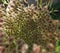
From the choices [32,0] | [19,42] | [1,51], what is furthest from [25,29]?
[32,0]

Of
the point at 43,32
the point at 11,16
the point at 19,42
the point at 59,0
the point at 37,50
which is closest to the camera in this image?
the point at 37,50

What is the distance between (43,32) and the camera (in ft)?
10.3

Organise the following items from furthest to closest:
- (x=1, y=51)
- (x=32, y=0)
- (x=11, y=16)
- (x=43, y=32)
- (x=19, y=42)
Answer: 1. (x=32, y=0)
2. (x=11, y=16)
3. (x=43, y=32)
4. (x=19, y=42)
5. (x=1, y=51)

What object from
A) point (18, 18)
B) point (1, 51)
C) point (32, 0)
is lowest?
point (1, 51)

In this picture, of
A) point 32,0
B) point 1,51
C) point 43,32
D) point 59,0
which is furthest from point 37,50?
point 59,0

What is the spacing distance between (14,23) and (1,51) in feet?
4.32

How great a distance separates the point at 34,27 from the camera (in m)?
3.27

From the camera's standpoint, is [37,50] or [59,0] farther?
[59,0]

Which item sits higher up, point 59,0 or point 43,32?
point 59,0

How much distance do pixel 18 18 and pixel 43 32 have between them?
40cm

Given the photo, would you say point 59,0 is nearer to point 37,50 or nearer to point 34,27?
point 34,27

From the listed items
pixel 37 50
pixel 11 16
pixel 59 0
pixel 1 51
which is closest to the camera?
pixel 37 50

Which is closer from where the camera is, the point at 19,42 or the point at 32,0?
the point at 19,42

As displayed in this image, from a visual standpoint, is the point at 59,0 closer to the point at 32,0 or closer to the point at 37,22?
the point at 32,0
